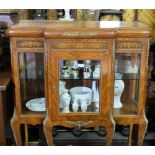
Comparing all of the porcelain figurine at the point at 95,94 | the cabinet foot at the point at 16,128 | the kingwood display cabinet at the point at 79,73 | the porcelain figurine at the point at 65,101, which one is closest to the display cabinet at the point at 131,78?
the kingwood display cabinet at the point at 79,73

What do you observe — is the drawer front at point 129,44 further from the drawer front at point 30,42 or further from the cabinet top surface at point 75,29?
the drawer front at point 30,42

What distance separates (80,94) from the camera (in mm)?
1209

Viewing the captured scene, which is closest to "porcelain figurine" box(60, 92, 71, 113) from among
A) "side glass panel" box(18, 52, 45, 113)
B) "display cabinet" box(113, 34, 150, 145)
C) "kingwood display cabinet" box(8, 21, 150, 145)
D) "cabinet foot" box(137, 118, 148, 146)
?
"kingwood display cabinet" box(8, 21, 150, 145)

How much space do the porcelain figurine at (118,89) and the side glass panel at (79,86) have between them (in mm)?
108

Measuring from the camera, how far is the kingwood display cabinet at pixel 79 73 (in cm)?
106

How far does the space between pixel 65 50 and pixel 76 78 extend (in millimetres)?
168

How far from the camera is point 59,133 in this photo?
1.48 meters

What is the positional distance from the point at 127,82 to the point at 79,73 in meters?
0.24

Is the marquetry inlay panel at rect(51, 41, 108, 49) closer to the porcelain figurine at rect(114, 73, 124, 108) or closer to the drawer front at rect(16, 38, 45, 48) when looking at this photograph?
the drawer front at rect(16, 38, 45, 48)

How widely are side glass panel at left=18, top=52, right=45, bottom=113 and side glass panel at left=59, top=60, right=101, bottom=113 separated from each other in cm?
11

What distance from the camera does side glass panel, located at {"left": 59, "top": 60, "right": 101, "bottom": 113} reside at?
1.12m

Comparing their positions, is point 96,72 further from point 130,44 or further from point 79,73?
point 130,44
